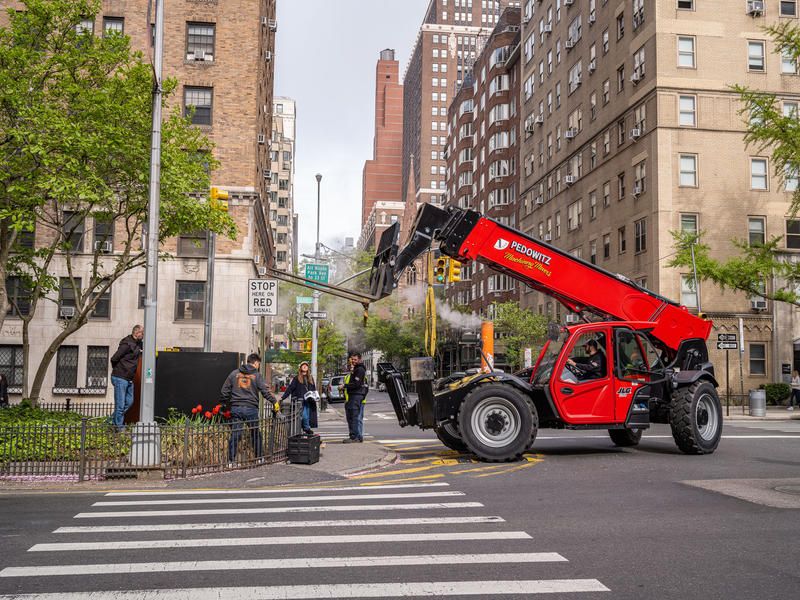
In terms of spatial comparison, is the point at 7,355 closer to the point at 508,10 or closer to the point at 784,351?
the point at 784,351

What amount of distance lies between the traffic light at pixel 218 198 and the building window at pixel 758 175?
31420mm

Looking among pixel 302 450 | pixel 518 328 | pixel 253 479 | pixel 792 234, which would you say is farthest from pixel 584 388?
pixel 518 328

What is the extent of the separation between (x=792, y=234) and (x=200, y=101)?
102 ft

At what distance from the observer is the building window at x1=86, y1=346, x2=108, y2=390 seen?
110 feet

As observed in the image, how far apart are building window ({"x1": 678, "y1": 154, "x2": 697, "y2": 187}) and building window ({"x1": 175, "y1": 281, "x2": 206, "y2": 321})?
25004 mm

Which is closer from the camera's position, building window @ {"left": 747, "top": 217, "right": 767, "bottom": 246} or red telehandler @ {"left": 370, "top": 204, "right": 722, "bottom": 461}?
red telehandler @ {"left": 370, "top": 204, "right": 722, "bottom": 461}

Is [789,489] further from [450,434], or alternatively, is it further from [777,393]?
[777,393]

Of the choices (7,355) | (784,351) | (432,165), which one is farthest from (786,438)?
(432,165)

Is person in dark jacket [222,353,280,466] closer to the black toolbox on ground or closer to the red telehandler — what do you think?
the black toolbox on ground

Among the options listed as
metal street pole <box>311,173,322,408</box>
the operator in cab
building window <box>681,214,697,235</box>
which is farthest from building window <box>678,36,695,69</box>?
the operator in cab

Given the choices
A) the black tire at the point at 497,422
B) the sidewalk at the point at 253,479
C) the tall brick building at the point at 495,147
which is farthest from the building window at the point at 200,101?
the tall brick building at the point at 495,147

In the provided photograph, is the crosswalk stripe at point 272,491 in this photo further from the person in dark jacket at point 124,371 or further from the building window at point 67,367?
the building window at point 67,367

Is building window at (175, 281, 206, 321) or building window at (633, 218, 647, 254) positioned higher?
building window at (633, 218, 647, 254)

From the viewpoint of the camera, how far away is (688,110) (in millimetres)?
40969
